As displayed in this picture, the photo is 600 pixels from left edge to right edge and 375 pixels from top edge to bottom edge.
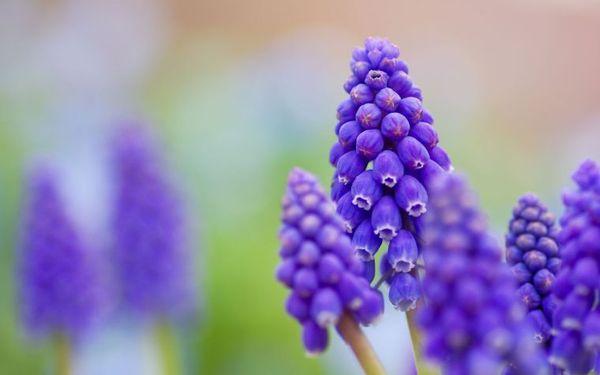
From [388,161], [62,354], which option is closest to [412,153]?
[388,161]

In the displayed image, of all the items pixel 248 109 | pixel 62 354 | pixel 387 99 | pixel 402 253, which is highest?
pixel 248 109

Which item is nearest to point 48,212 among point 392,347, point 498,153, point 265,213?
point 392,347

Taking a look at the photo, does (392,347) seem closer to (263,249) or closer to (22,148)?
(263,249)

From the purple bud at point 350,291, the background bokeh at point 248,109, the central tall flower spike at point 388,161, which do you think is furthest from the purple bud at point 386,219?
the background bokeh at point 248,109

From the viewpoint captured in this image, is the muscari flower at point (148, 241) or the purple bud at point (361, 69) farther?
the muscari flower at point (148, 241)

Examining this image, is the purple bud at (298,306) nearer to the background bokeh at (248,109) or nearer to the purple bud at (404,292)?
the purple bud at (404,292)

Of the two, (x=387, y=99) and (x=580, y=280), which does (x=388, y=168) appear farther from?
(x=580, y=280)

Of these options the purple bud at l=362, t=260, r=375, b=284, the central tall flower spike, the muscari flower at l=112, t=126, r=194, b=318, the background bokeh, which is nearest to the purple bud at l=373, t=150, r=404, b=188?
the central tall flower spike
